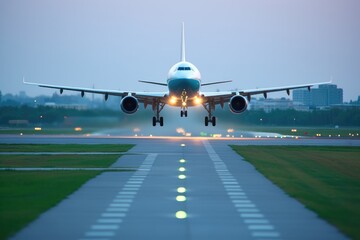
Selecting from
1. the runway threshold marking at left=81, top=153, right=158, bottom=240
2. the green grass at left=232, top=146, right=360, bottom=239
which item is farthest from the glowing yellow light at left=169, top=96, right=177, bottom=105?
the runway threshold marking at left=81, top=153, right=158, bottom=240

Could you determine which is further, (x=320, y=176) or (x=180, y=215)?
(x=320, y=176)

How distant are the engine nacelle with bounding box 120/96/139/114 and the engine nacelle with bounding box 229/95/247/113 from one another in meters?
8.30

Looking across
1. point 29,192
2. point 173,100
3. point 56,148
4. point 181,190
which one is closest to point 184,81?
point 173,100

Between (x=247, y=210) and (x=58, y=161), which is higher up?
(x=58, y=161)

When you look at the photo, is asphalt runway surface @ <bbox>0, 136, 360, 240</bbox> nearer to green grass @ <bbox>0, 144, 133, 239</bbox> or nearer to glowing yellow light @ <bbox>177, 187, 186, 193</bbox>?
glowing yellow light @ <bbox>177, 187, 186, 193</bbox>

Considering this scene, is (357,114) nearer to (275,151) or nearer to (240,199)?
(275,151)

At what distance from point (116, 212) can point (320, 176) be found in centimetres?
1625

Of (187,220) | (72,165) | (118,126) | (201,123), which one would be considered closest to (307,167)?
(72,165)

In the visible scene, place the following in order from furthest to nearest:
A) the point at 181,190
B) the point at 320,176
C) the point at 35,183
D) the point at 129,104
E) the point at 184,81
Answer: the point at 129,104
the point at 184,81
the point at 320,176
the point at 35,183
the point at 181,190

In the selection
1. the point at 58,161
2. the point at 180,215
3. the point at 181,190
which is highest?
the point at 58,161

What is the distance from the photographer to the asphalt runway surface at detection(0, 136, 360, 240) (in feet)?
63.4

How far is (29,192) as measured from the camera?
28984 mm

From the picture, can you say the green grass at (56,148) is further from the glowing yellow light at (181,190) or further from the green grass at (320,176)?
the glowing yellow light at (181,190)

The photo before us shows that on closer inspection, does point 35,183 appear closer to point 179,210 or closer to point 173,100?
point 179,210
